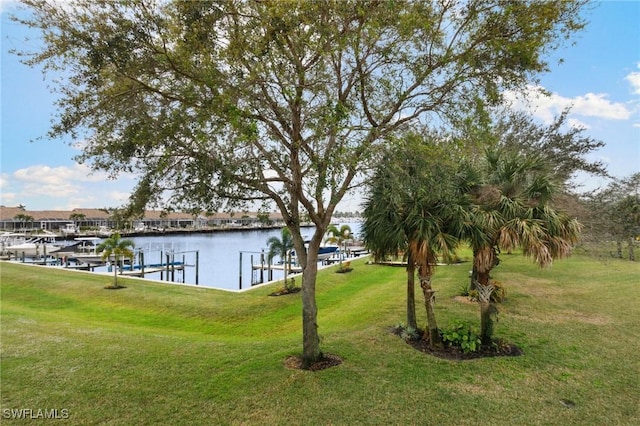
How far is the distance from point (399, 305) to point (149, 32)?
995cm

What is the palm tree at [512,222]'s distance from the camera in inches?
304

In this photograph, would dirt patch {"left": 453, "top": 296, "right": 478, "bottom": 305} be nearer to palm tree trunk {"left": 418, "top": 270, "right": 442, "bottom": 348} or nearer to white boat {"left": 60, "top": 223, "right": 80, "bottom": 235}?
palm tree trunk {"left": 418, "top": 270, "right": 442, "bottom": 348}

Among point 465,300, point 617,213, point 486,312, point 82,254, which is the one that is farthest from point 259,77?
point 82,254

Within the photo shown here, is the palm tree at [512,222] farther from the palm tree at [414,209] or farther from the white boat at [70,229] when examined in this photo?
the white boat at [70,229]

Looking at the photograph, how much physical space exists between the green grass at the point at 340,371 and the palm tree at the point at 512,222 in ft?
6.09

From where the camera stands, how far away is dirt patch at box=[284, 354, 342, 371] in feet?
22.6

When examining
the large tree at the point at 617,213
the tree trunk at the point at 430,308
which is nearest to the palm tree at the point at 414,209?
the tree trunk at the point at 430,308

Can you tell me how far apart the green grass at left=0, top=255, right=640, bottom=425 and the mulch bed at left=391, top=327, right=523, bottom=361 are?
0.27 metres

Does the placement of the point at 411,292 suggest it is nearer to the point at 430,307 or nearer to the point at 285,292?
the point at 430,307

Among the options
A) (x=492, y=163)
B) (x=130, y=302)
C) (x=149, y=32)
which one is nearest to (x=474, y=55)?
(x=492, y=163)

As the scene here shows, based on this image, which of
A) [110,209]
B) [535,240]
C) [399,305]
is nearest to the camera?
[110,209]

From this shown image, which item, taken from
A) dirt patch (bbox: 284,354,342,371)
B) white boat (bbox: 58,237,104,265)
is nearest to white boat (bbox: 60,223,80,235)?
white boat (bbox: 58,237,104,265)

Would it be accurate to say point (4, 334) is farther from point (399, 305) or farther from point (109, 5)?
point (399, 305)

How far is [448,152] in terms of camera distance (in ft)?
21.0
